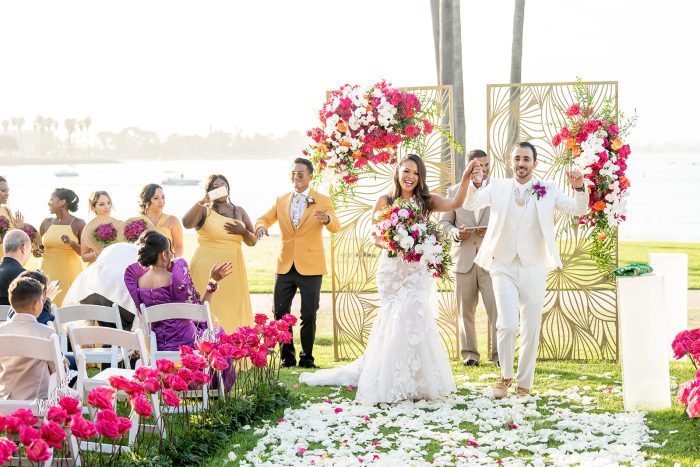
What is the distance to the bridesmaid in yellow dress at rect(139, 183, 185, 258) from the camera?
9.26m

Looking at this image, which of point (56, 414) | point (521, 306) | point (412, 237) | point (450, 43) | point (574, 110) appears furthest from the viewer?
point (450, 43)

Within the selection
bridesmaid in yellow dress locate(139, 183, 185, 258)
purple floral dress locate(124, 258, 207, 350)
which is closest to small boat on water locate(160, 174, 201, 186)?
bridesmaid in yellow dress locate(139, 183, 185, 258)

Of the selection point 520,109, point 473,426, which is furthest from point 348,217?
point 473,426

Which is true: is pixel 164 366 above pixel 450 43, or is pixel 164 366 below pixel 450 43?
below

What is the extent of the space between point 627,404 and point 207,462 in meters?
3.54

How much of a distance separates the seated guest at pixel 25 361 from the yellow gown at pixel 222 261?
10.6 ft

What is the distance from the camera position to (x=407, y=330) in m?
7.54

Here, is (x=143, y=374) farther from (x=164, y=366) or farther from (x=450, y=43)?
(x=450, y=43)

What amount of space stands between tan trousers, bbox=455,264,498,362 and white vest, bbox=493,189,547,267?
166cm

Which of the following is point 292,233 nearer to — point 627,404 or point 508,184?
point 508,184

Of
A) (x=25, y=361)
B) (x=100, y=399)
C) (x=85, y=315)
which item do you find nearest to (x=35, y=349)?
(x=25, y=361)

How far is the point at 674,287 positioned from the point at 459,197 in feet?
10.7

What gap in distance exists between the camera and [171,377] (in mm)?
5414

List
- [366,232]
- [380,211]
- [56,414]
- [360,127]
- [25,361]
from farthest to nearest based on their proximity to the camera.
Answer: [366,232] < [360,127] < [380,211] < [25,361] < [56,414]
